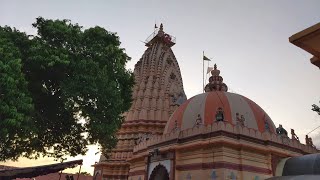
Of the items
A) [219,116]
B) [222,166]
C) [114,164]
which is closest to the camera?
[222,166]

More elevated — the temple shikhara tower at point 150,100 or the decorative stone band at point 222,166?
A: the temple shikhara tower at point 150,100

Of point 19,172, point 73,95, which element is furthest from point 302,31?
point 19,172

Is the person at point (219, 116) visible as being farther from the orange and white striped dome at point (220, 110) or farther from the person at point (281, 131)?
the person at point (281, 131)

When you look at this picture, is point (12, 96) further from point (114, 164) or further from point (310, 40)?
point (114, 164)

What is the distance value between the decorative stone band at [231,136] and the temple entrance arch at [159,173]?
167 centimetres

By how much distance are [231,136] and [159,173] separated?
248 inches

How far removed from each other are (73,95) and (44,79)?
2338mm

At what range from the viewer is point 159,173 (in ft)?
69.2

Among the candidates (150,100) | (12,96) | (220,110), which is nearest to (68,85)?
(12,96)

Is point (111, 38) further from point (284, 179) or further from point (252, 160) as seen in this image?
point (284, 179)

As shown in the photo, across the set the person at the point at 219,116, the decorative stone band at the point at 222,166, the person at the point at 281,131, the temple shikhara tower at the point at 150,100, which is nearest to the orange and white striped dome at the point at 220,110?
the person at the point at 219,116

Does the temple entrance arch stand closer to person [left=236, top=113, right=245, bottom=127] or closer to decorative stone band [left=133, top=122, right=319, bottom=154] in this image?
decorative stone band [left=133, top=122, right=319, bottom=154]

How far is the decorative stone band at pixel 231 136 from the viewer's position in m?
18.5

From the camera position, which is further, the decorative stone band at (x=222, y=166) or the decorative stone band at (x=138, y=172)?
the decorative stone band at (x=138, y=172)
